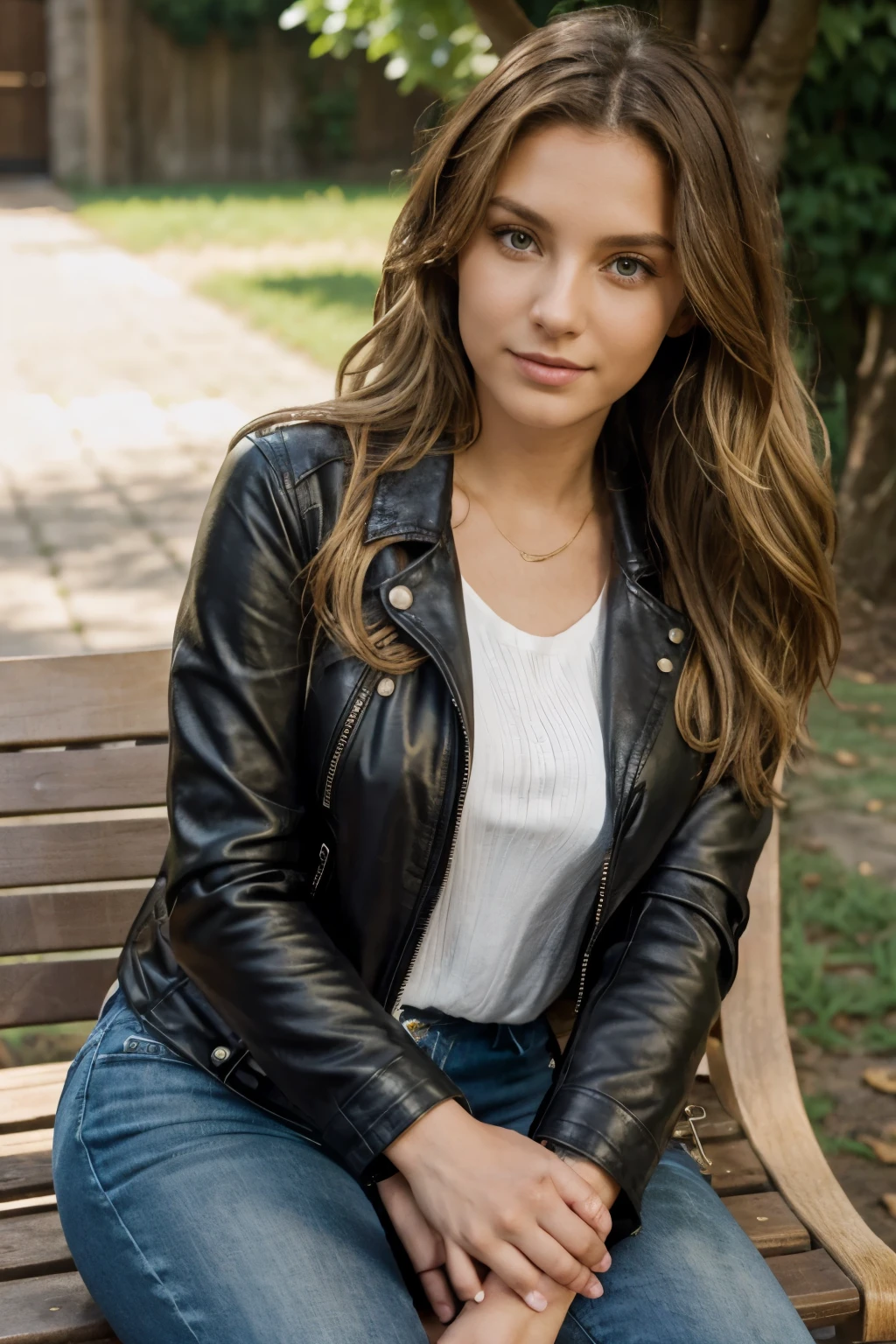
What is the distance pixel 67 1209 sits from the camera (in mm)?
1923

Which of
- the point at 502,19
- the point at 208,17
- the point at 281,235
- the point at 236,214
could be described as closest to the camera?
the point at 502,19

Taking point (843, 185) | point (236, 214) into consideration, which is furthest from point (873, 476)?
point (236, 214)

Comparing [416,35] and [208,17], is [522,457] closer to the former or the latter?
[416,35]

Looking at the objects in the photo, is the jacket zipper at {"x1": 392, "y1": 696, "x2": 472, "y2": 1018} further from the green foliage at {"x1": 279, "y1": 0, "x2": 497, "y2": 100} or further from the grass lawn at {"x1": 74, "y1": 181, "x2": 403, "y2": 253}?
the grass lawn at {"x1": 74, "y1": 181, "x2": 403, "y2": 253}

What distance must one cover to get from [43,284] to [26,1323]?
11022mm

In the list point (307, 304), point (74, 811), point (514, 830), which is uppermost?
point (514, 830)

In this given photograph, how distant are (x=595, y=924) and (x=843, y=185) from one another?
165 inches

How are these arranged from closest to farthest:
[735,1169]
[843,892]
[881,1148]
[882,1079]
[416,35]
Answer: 1. [735,1169]
2. [881,1148]
3. [882,1079]
4. [843,892]
5. [416,35]

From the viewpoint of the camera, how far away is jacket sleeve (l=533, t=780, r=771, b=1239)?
6.36ft

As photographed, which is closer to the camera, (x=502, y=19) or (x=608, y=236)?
(x=608, y=236)

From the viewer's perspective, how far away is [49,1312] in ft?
6.45

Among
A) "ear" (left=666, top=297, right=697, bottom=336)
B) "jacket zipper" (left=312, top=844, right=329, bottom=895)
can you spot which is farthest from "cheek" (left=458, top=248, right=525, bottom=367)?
"jacket zipper" (left=312, top=844, right=329, bottom=895)

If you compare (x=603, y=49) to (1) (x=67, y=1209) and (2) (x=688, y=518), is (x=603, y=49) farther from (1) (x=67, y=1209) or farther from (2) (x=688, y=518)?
(1) (x=67, y=1209)

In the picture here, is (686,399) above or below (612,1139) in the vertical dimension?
above
